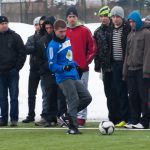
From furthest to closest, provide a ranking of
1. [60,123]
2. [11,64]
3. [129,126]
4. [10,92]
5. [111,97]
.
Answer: [10,92] → [11,64] → [111,97] → [60,123] → [129,126]

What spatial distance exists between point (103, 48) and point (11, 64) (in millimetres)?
1869

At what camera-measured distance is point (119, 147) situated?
1252 cm

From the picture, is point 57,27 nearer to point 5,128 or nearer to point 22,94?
point 5,128

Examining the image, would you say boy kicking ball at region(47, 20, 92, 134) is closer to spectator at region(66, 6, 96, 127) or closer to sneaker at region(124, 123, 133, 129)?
sneaker at region(124, 123, 133, 129)

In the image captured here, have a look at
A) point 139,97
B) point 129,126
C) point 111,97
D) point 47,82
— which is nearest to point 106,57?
point 111,97

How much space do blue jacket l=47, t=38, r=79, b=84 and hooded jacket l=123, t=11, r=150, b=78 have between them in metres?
1.40

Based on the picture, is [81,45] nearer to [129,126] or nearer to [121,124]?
[121,124]

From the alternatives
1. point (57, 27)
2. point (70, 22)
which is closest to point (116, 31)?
point (70, 22)

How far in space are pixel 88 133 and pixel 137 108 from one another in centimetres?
148

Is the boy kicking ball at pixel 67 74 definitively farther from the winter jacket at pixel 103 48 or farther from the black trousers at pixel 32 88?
the black trousers at pixel 32 88

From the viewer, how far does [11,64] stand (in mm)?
16859

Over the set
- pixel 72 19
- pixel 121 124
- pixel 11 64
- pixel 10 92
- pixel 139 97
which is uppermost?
pixel 72 19

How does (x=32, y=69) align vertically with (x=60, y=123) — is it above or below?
above

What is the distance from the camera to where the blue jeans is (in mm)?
16859
